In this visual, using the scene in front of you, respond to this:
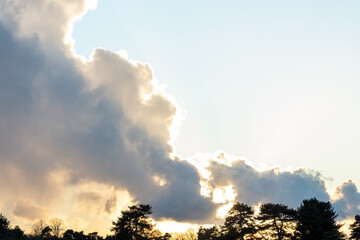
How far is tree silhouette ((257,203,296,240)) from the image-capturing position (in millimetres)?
57434

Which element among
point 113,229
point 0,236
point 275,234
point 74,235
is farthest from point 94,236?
point 275,234

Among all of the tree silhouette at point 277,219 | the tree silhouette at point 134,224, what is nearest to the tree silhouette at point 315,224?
the tree silhouette at point 277,219

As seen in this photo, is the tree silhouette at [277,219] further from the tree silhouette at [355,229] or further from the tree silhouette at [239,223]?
the tree silhouette at [355,229]

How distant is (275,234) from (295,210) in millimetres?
6742

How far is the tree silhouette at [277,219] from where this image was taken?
57.4m

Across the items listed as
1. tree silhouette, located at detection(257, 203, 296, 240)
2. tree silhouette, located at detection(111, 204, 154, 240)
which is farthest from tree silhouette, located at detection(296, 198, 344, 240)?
tree silhouette, located at detection(111, 204, 154, 240)

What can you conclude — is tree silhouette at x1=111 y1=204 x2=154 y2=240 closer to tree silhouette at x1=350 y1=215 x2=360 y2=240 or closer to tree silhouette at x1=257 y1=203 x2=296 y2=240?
tree silhouette at x1=257 y1=203 x2=296 y2=240

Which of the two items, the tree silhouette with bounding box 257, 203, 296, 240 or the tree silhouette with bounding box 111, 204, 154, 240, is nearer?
the tree silhouette with bounding box 257, 203, 296, 240

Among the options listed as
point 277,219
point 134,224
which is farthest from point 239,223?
point 134,224

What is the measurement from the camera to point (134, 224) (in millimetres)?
81188

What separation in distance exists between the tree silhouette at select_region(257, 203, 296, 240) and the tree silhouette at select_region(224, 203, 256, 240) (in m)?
2.36

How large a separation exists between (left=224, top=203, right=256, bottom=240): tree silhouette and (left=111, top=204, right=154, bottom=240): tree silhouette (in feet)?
97.1

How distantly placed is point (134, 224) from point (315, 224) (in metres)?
49.9

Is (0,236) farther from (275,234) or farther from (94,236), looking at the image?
(94,236)
